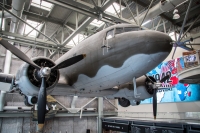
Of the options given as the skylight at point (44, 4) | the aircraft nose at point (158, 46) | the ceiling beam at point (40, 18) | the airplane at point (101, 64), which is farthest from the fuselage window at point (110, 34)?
the ceiling beam at point (40, 18)

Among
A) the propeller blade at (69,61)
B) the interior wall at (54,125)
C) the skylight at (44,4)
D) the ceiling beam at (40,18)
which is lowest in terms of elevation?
the interior wall at (54,125)

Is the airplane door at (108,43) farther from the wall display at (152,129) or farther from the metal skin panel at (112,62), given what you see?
the wall display at (152,129)

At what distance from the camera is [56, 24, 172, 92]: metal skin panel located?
4.93m

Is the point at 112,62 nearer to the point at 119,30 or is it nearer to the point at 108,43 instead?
the point at 108,43

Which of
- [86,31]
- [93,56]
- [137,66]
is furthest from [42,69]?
[86,31]

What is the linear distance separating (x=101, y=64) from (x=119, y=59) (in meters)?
0.85

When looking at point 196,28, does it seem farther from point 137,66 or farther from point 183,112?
point 137,66

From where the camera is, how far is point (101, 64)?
6051 mm

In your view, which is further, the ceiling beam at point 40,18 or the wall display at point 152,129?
the ceiling beam at point 40,18

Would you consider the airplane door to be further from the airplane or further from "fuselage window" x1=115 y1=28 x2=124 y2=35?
"fuselage window" x1=115 y1=28 x2=124 y2=35

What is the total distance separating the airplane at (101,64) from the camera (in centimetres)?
503

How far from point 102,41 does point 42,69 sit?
2463 mm

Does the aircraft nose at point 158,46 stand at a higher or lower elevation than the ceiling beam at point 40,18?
lower

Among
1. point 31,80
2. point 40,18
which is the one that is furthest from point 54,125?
point 31,80
